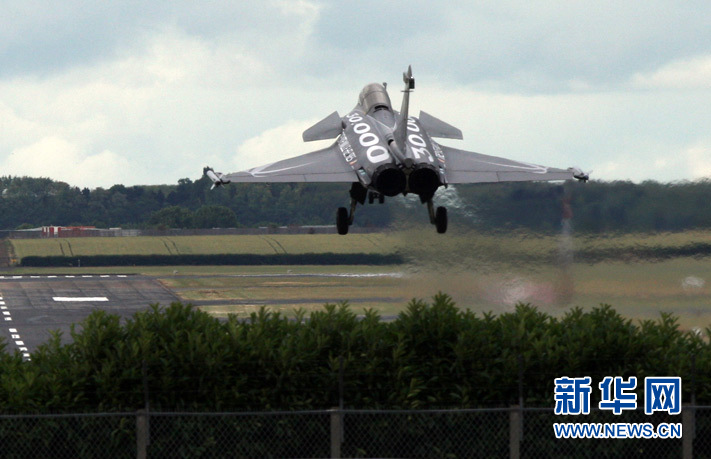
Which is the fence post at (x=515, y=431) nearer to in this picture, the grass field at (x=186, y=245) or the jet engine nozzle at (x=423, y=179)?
the jet engine nozzle at (x=423, y=179)

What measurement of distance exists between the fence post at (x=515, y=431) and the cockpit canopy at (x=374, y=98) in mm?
18891

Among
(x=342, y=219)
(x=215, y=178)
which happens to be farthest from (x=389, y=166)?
(x=215, y=178)

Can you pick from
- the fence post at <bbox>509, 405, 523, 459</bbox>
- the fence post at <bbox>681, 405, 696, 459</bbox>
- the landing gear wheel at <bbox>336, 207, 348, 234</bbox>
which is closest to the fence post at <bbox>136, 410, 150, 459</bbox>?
the fence post at <bbox>509, 405, 523, 459</bbox>

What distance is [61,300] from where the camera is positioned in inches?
3524

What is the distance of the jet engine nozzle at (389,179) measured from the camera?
3102cm

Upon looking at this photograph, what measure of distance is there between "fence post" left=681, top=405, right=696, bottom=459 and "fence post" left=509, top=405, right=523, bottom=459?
3109 mm

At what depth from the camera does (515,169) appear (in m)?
34.0

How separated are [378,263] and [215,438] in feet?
268

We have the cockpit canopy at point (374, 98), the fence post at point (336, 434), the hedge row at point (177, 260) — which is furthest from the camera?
the hedge row at point (177, 260)

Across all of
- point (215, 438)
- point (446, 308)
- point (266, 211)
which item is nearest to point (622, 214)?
point (446, 308)

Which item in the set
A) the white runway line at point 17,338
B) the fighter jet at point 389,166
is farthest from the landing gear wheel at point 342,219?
the white runway line at point 17,338

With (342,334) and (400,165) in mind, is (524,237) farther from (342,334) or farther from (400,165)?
(342,334)

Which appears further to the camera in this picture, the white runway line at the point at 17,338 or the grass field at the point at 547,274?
the white runway line at the point at 17,338

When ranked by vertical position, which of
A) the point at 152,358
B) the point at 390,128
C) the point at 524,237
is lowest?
the point at 152,358
